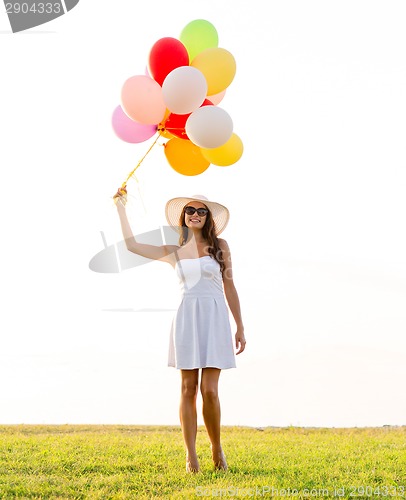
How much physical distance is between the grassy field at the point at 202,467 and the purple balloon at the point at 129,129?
283 centimetres

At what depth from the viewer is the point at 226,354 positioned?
4.88 metres

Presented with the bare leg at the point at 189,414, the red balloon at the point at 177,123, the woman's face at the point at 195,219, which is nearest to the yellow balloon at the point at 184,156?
the red balloon at the point at 177,123

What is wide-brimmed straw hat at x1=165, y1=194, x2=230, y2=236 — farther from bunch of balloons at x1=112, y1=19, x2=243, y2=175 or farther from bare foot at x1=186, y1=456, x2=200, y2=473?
bare foot at x1=186, y1=456, x2=200, y2=473

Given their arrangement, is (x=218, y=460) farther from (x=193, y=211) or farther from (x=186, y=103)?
(x=186, y=103)

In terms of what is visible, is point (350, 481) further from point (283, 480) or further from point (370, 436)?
point (370, 436)

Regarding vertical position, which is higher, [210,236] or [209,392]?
[210,236]

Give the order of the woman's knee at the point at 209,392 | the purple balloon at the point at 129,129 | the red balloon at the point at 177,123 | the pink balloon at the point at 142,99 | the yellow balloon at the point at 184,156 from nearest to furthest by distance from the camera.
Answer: the woman's knee at the point at 209,392 → the pink balloon at the point at 142,99 → the red balloon at the point at 177,123 → the purple balloon at the point at 129,129 → the yellow balloon at the point at 184,156

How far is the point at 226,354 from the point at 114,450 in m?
1.82

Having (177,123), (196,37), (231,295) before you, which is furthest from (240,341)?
(196,37)

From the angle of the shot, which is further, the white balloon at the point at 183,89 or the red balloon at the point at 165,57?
the red balloon at the point at 165,57

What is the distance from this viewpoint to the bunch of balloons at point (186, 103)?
4977 mm

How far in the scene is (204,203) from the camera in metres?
5.23

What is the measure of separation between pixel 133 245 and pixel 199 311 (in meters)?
0.79

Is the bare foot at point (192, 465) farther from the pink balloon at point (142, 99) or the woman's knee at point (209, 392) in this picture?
the pink balloon at point (142, 99)
